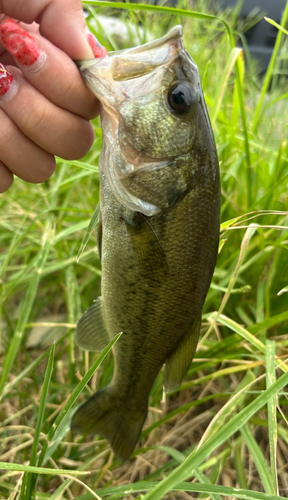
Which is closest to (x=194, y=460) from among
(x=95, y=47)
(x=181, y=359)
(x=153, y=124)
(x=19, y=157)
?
(x=181, y=359)

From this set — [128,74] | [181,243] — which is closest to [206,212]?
[181,243]

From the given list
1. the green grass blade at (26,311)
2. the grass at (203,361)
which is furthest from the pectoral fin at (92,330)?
the green grass blade at (26,311)

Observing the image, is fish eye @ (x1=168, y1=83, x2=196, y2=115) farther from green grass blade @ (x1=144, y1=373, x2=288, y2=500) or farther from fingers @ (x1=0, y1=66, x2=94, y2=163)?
green grass blade @ (x1=144, y1=373, x2=288, y2=500)

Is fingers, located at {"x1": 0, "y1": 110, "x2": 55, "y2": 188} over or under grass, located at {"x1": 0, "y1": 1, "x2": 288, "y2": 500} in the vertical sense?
over

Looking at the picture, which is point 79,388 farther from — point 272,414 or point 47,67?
point 47,67

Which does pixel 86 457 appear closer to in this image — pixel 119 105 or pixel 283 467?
pixel 283 467

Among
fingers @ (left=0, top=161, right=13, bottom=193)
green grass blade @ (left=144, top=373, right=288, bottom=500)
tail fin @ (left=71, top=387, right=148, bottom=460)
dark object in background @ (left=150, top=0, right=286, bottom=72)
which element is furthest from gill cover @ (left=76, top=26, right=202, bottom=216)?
dark object in background @ (left=150, top=0, right=286, bottom=72)

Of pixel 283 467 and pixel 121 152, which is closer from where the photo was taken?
pixel 121 152
